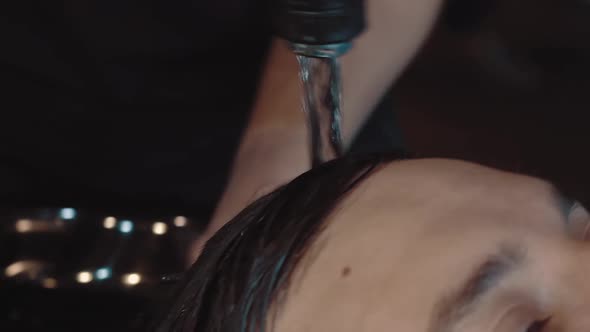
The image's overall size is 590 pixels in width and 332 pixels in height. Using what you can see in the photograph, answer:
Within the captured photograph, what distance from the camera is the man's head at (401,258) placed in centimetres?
32

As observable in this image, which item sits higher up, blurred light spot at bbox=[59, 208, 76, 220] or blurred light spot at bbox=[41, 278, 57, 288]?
blurred light spot at bbox=[59, 208, 76, 220]

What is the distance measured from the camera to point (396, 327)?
31 centimetres

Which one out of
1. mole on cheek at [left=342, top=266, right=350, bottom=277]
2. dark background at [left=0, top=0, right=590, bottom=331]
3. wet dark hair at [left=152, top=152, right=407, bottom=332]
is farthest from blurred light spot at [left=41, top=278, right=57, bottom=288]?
mole on cheek at [left=342, top=266, right=350, bottom=277]

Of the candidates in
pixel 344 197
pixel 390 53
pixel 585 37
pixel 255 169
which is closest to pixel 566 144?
pixel 585 37

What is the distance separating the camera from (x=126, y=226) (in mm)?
682

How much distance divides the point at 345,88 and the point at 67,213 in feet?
1.05

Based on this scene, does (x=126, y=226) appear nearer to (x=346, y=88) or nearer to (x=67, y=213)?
(x=67, y=213)

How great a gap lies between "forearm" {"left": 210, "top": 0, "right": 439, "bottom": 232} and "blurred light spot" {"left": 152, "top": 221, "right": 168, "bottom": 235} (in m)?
0.14

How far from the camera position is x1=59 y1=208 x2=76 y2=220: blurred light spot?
69 centimetres

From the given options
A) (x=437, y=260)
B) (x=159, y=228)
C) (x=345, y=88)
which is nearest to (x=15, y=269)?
(x=159, y=228)

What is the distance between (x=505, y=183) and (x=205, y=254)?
166 millimetres

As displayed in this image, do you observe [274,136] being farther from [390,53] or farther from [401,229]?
[401,229]

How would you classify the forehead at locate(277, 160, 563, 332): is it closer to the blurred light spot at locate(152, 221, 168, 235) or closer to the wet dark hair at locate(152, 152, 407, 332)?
the wet dark hair at locate(152, 152, 407, 332)

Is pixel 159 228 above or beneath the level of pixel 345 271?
above
